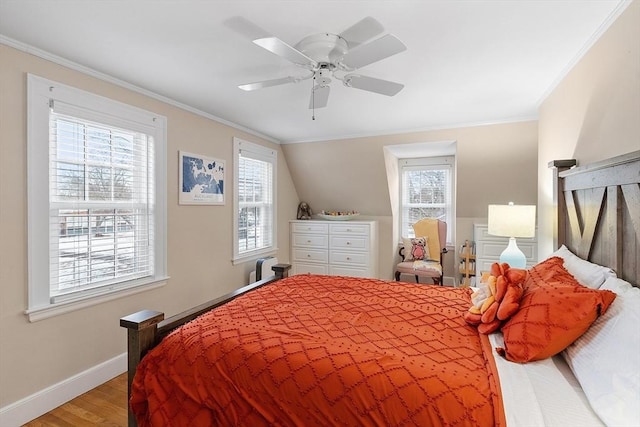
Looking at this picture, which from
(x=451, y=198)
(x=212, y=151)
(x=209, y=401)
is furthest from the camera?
(x=451, y=198)

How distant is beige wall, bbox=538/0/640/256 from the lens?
1507 mm

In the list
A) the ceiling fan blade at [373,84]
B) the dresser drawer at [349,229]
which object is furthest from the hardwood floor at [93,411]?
the dresser drawer at [349,229]

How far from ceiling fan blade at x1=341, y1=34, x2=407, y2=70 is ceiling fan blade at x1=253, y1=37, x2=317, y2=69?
8.7 inches

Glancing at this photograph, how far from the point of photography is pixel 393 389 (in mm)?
1150

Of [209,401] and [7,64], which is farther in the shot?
[7,64]

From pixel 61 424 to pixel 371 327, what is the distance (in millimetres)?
2080

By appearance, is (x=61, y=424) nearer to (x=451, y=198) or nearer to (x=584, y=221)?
(x=584, y=221)

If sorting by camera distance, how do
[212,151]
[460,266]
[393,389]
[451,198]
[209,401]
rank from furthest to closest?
1. [451,198]
2. [460,266]
3. [212,151]
4. [209,401]
5. [393,389]

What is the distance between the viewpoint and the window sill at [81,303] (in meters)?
2.08

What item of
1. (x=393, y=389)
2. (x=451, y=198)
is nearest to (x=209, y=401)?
(x=393, y=389)

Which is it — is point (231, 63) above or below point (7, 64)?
above

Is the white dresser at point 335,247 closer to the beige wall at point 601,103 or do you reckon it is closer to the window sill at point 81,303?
the beige wall at point 601,103

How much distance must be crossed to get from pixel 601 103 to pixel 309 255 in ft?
12.6

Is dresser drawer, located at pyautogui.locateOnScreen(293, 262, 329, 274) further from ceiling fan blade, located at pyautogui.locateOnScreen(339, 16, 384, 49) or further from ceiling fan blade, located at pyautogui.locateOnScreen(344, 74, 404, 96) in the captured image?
ceiling fan blade, located at pyautogui.locateOnScreen(339, 16, 384, 49)
